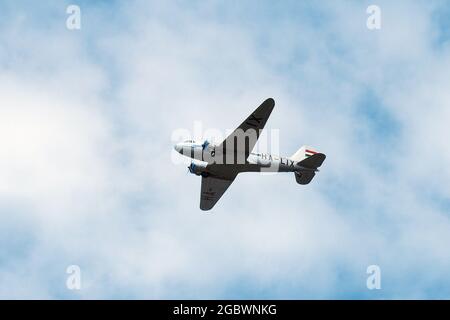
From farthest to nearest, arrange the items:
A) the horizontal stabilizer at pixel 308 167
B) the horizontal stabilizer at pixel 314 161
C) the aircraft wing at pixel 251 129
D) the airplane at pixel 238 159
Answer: the horizontal stabilizer at pixel 308 167, the horizontal stabilizer at pixel 314 161, the airplane at pixel 238 159, the aircraft wing at pixel 251 129

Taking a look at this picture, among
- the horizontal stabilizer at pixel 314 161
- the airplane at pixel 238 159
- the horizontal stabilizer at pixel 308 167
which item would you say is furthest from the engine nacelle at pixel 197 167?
the horizontal stabilizer at pixel 314 161

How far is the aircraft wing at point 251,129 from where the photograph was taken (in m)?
67.8

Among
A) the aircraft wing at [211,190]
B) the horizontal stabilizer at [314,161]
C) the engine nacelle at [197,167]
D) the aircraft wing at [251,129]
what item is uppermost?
the aircraft wing at [251,129]

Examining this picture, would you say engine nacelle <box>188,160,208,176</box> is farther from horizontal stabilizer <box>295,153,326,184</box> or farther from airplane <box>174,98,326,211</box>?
horizontal stabilizer <box>295,153,326,184</box>

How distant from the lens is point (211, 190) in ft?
253

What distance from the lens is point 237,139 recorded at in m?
70.3

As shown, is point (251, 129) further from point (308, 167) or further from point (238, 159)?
point (308, 167)

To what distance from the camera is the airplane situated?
69.3 meters

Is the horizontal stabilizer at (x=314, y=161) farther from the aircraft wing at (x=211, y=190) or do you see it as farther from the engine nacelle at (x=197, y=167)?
the engine nacelle at (x=197, y=167)
